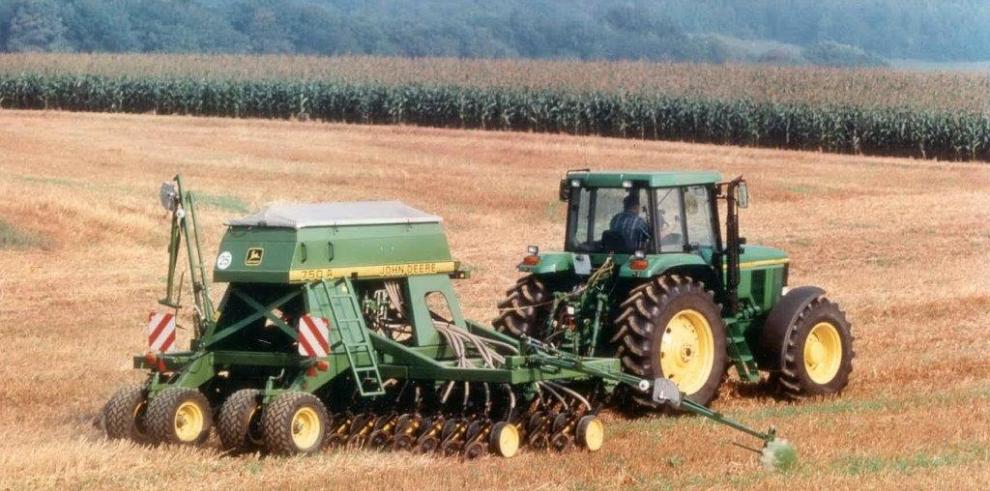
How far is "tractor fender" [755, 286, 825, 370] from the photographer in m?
14.0

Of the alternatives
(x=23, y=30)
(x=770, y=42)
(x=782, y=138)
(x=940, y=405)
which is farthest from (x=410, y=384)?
(x=770, y=42)

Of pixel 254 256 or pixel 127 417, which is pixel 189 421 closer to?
pixel 127 417

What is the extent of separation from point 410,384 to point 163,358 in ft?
6.05

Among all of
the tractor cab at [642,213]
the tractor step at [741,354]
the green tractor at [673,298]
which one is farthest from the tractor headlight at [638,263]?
the tractor step at [741,354]

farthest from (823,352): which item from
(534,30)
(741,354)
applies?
(534,30)

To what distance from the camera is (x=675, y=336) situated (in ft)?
42.9

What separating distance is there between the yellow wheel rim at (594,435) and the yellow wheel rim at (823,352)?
3517mm

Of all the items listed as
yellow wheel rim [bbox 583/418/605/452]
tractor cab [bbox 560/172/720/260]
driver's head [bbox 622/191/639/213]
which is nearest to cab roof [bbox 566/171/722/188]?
tractor cab [bbox 560/172/720/260]

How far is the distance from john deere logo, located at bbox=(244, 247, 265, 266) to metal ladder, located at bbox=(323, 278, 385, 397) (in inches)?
20.6

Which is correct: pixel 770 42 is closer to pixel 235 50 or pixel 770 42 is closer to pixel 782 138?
pixel 235 50

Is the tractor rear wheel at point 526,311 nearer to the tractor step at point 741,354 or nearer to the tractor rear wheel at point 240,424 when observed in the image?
the tractor step at point 741,354

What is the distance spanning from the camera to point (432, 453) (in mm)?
11312

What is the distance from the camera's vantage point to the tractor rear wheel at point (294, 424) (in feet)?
36.0

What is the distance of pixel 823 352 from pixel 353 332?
15.9 feet
